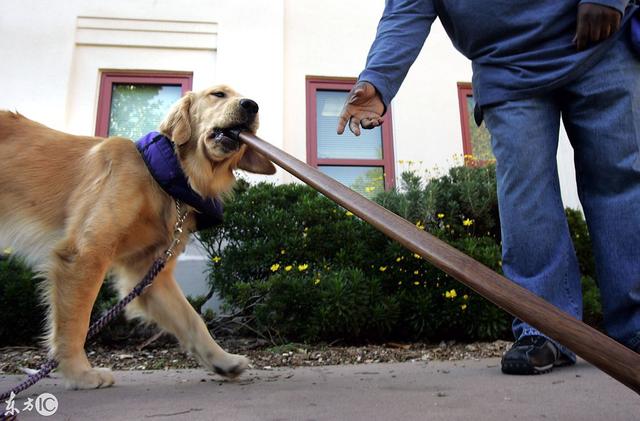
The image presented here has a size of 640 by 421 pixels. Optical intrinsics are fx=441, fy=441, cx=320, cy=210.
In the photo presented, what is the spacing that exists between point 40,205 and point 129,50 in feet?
14.7

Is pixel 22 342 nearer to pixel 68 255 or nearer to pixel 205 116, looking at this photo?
pixel 68 255

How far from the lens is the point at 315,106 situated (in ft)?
21.4

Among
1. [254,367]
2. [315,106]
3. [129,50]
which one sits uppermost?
[129,50]

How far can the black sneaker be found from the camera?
1.91 metres

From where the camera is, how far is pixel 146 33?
6230 millimetres

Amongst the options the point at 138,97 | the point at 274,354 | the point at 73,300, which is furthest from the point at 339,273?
the point at 138,97

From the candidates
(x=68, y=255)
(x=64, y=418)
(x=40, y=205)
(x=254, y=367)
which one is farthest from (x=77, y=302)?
(x=254, y=367)

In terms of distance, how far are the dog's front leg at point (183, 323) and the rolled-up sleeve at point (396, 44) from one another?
159cm

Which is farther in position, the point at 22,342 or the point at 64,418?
the point at 22,342

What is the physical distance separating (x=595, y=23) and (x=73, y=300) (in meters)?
2.64

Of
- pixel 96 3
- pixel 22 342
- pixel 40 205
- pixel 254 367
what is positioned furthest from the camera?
pixel 96 3

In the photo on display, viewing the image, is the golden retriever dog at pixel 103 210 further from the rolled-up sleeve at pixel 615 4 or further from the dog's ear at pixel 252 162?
the rolled-up sleeve at pixel 615 4

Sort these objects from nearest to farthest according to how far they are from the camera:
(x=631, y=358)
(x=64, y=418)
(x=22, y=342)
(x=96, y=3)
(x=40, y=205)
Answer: (x=631, y=358)
(x=64, y=418)
(x=40, y=205)
(x=22, y=342)
(x=96, y=3)

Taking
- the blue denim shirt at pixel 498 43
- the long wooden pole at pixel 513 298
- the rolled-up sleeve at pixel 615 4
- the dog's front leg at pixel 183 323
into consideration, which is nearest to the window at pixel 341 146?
the dog's front leg at pixel 183 323
